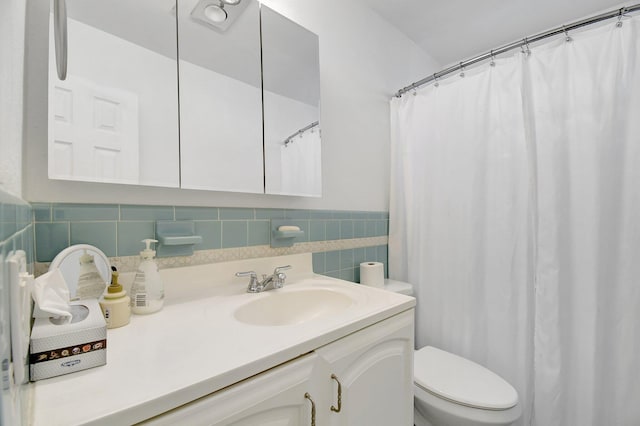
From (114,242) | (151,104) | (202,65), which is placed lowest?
(114,242)

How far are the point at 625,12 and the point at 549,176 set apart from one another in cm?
62

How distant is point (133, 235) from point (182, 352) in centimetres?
48

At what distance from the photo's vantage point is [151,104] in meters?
Result: 0.92

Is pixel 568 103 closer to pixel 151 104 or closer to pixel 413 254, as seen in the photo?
pixel 413 254

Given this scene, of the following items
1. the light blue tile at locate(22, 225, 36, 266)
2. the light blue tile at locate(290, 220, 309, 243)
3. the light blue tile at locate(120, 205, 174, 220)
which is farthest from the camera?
the light blue tile at locate(290, 220, 309, 243)

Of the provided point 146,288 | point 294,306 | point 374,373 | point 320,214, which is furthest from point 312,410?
point 320,214

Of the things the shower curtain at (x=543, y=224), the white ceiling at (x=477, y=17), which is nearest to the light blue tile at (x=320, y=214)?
the shower curtain at (x=543, y=224)

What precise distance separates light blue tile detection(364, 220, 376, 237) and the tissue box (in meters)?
1.33

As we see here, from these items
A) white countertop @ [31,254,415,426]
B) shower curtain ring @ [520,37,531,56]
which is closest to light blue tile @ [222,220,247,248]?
white countertop @ [31,254,415,426]

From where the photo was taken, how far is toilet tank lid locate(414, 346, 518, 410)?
→ 106 cm

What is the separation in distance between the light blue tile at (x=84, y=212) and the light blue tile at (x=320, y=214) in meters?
0.79

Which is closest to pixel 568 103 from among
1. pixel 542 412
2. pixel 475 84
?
pixel 475 84

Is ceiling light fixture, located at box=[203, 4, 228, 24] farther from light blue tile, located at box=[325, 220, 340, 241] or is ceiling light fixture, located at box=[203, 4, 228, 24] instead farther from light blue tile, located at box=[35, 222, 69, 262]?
light blue tile, located at box=[325, 220, 340, 241]

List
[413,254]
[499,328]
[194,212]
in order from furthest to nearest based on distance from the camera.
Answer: [413,254]
[499,328]
[194,212]
